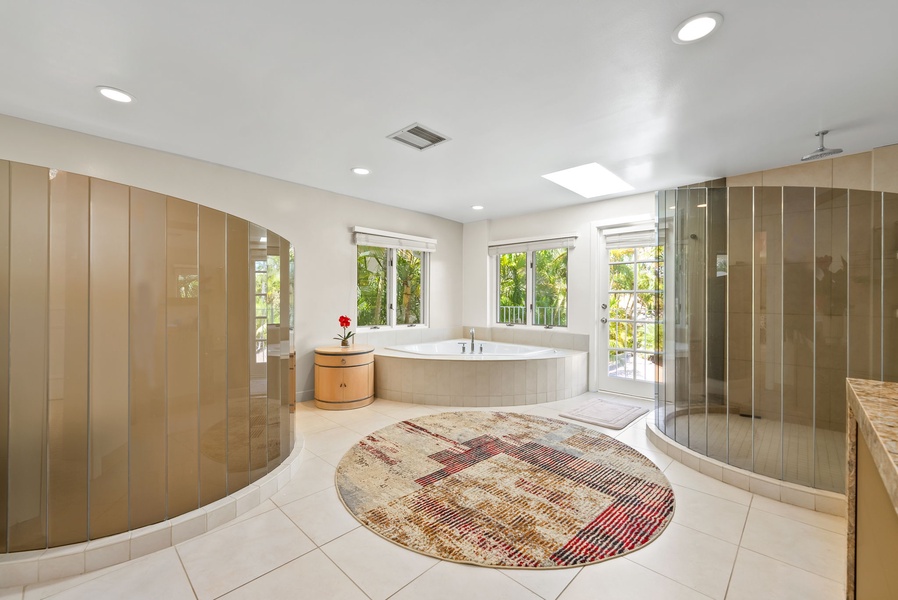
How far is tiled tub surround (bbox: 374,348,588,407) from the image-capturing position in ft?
13.2

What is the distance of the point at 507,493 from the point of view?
2.23 m

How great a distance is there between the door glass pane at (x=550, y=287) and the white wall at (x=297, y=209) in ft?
4.56

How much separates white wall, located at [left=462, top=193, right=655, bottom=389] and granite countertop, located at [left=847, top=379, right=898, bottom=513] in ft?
12.1

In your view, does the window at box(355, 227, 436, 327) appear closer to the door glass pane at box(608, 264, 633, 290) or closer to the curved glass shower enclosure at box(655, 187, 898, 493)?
the door glass pane at box(608, 264, 633, 290)

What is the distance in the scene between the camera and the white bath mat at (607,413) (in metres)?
3.50

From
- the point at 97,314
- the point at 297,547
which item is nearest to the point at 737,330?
the point at 297,547

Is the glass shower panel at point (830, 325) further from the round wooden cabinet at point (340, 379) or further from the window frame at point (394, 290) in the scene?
the window frame at point (394, 290)

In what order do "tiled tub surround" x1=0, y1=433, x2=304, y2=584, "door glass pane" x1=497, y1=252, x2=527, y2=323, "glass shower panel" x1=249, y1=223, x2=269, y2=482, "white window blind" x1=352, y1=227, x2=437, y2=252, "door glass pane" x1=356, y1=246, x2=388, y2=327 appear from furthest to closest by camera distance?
"door glass pane" x1=497, y1=252, x2=527, y2=323
"door glass pane" x1=356, y1=246, x2=388, y2=327
"white window blind" x1=352, y1=227, x2=437, y2=252
"glass shower panel" x1=249, y1=223, x2=269, y2=482
"tiled tub surround" x1=0, y1=433, x2=304, y2=584

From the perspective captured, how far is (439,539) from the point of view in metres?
1.80

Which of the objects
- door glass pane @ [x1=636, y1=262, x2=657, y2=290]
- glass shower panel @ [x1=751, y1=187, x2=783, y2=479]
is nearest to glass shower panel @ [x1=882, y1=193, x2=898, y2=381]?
glass shower panel @ [x1=751, y1=187, x2=783, y2=479]

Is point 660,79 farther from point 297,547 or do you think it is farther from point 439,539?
point 297,547

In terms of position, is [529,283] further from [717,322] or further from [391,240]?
[717,322]

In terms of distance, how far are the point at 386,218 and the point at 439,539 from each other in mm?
4025

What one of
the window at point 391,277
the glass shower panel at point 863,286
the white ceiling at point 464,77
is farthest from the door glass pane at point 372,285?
the glass shower panel at point 863,286
